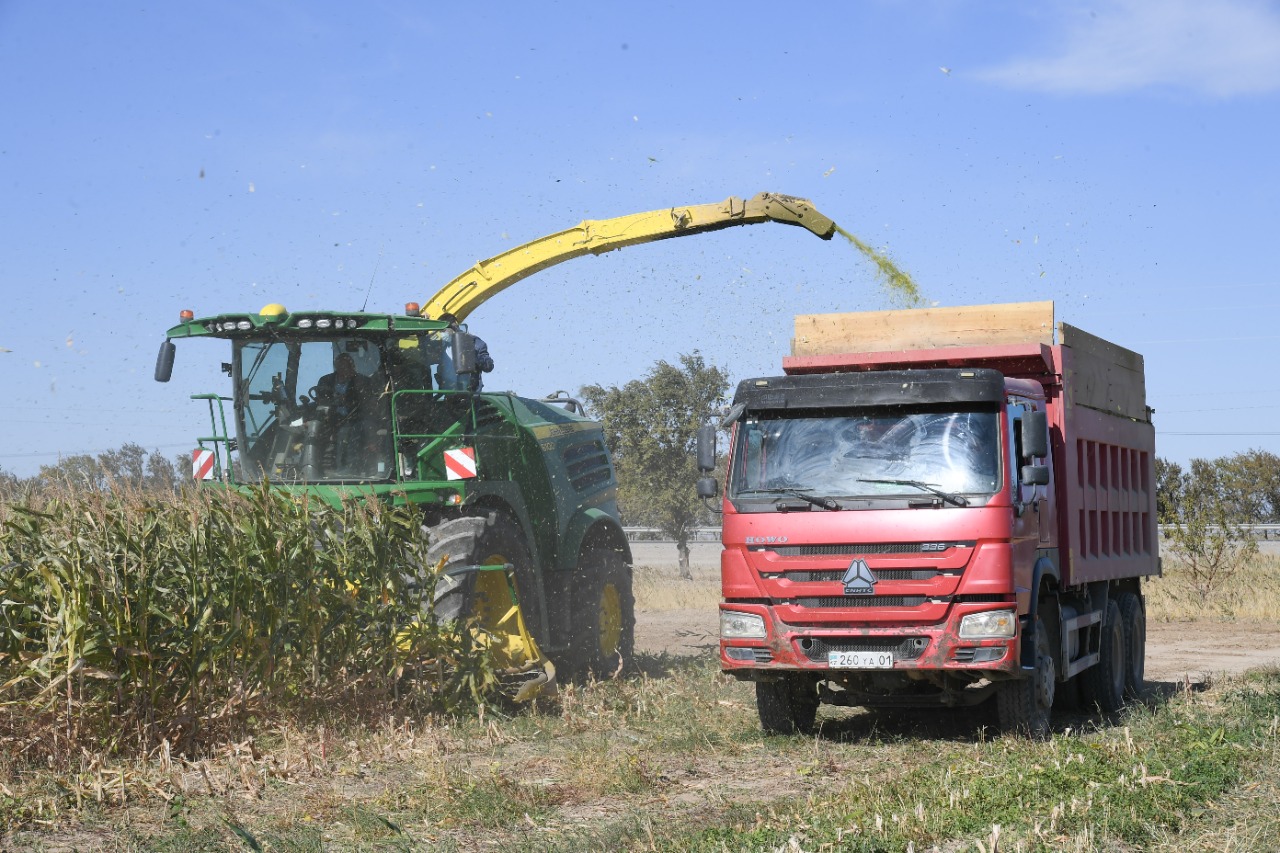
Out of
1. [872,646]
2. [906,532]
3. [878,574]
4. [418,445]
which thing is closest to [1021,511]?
[906,532]

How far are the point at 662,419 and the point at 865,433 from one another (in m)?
21.8

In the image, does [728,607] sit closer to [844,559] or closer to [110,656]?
[844,559]

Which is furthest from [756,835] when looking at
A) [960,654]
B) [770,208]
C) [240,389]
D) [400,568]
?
[770,208]

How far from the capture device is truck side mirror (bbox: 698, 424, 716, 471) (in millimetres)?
10531

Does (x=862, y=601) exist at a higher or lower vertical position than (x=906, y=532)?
lower

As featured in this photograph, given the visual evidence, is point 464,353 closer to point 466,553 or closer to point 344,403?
point 344,403

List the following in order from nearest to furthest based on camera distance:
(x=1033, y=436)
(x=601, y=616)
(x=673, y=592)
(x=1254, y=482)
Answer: (x=1033, y=436), (x=601, y=616), (x=673, y=592), (x=1254, y=482)

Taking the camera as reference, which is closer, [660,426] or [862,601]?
[862,601]

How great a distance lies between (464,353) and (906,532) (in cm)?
390

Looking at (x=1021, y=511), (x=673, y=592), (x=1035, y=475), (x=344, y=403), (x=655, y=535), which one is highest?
(x=344, y=403)

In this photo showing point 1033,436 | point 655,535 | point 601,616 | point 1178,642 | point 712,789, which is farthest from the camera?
point 655,535

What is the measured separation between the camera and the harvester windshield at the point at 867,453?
32.1ft

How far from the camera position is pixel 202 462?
487 inches

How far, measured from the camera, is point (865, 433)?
1009 centimetres
